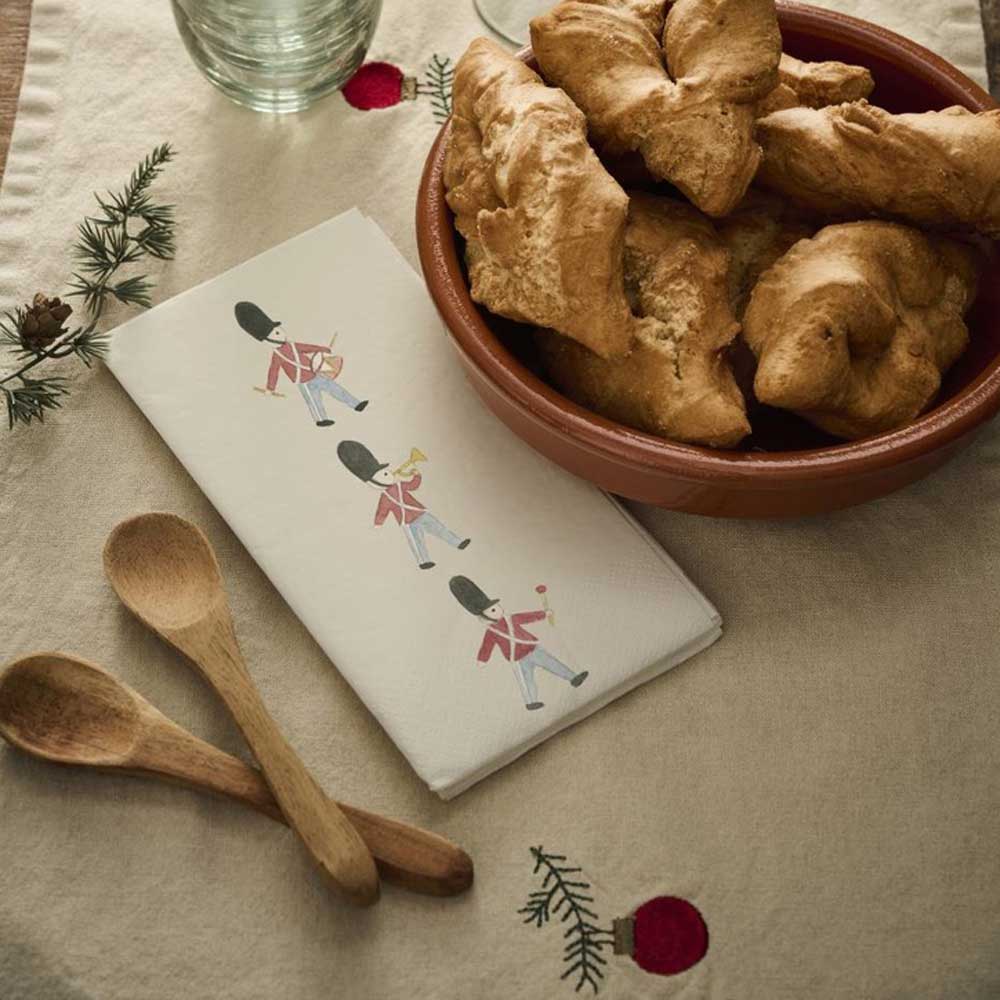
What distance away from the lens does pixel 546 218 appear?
0.69 m

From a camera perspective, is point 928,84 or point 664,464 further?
point 928,84

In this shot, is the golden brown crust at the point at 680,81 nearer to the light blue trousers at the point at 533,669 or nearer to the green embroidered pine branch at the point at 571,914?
the light blue trousers at the point at 533,669

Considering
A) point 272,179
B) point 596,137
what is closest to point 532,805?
point 596,137

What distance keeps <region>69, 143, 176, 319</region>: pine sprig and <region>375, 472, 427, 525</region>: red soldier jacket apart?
0.25 meters

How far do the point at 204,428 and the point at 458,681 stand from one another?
263mm

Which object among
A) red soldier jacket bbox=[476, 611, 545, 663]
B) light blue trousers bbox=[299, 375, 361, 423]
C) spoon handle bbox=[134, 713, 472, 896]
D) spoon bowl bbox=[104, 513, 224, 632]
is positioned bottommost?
spoon handle bbox=[134, 713, 472, 896]

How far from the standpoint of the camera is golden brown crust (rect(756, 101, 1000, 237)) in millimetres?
730

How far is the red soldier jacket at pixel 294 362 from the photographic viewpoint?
0.87m

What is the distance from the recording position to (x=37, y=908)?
2.31ft

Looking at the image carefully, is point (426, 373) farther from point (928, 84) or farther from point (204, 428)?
point (928, 84)

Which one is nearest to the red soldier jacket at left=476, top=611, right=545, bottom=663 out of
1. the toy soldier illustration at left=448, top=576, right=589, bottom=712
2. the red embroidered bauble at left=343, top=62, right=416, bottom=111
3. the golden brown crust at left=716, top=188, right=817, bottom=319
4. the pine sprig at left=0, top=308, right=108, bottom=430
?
A: the toy soldier illustration at left=448, top=576, right=589, bottom=712

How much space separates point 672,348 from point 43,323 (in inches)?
17.6

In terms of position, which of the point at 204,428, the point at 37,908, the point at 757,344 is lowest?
the point at 37,908

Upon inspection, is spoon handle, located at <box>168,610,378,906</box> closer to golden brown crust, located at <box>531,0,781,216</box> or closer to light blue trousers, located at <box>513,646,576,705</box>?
light blue trousers, located at <box>513,646,576,705</box>
